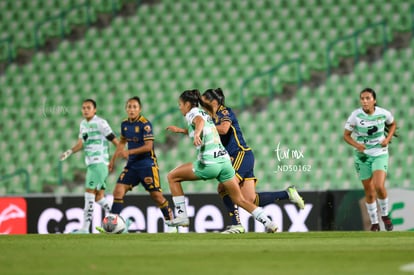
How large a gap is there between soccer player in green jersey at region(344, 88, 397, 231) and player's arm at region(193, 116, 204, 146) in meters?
2.98

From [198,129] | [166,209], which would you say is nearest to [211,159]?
[198,129]

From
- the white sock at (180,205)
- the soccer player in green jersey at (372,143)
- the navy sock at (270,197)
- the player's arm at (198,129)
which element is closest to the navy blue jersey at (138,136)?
the white sock at (180,205)

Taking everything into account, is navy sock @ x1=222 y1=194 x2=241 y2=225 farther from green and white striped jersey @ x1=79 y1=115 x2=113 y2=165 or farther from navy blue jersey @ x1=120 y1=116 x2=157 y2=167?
green and white striped jersey @ x1=79 y1=115 x2=113 y2=165

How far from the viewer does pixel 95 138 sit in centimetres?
1234

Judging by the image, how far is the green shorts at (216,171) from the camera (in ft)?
31.8

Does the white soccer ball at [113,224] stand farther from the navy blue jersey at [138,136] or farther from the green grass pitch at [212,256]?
the green grass pitch at [212,256]

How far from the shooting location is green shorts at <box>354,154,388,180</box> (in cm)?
1168

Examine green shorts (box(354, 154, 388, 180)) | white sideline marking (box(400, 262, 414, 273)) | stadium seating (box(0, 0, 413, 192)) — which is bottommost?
white sideline marking (box(400, 262, 414, 273))

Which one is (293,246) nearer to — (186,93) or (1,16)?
(186,93)

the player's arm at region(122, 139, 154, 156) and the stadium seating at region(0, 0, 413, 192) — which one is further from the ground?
the stadium seating at region(0, 0, 413, 192)

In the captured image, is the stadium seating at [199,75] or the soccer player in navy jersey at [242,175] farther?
the stadium seating at [199,75]

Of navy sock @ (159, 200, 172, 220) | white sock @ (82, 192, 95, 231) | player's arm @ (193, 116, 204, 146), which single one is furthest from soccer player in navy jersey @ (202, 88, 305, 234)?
white sock @ (82, 192, 95, 231)

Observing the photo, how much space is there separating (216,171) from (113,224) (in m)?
2.07

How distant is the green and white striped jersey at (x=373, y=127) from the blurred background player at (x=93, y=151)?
329 cm
